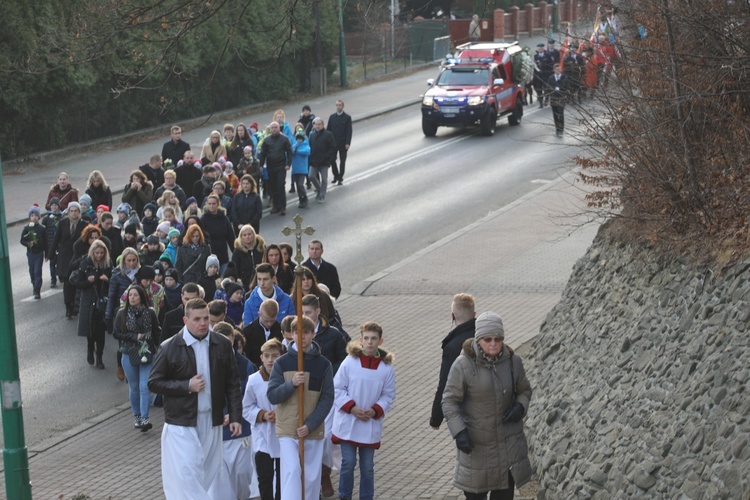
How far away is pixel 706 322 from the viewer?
970 centimetres

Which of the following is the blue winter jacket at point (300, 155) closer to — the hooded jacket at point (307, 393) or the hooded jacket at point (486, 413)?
the hooded jacket at point (307, 393)

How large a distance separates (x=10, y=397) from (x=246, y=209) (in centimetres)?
1071

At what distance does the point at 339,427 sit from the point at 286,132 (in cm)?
1596

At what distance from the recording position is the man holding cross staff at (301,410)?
9891 millimetres

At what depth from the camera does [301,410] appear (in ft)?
32.3

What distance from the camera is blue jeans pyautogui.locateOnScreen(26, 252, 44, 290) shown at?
19.0m

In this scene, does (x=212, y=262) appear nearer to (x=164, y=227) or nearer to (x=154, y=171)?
(x=164, y=227)

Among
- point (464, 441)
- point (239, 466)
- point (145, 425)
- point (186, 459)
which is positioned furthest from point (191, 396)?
point (145, 425)

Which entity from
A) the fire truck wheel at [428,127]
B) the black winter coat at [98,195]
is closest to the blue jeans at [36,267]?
the black winter coat at [98,195]

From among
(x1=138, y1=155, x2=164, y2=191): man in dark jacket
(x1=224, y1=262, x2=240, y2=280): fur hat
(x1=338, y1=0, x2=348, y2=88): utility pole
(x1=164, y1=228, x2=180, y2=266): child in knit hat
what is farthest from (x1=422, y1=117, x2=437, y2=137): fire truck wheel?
(x1=224, y1=262, x2=240, y2=280): fur hat

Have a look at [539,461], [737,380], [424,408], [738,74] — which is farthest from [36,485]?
[738,74]

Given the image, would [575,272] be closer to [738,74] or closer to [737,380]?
[738,74]

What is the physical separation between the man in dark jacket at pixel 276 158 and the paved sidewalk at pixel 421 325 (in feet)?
12.2

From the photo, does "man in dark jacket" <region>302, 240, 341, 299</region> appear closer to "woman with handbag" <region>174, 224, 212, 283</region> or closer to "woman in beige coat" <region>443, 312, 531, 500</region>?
"woman with handbag" <region>174, 224, 212, 283</region>
